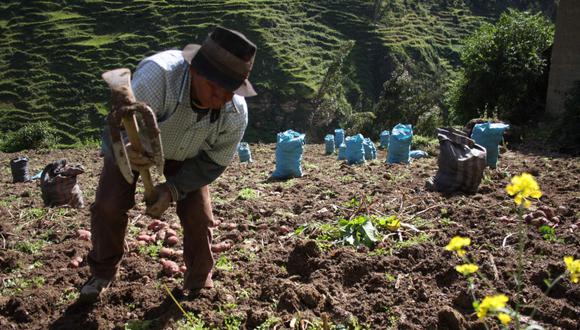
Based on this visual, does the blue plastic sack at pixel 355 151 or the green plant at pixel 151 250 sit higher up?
the green plant at pixel 151 250

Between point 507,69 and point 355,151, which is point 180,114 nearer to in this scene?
point 355,151

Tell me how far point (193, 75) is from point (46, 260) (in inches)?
81.0

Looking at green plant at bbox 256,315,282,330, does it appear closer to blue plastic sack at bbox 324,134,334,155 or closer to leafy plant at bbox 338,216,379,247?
leafy plant at bbox 338,216,379,247

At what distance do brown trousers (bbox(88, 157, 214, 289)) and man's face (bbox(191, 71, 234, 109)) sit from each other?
1.77 ft

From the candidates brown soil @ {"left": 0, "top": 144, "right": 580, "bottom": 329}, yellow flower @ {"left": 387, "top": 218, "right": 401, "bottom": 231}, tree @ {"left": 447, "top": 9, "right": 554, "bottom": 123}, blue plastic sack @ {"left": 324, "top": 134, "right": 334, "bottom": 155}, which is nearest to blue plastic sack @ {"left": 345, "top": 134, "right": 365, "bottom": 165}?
blue plastic sack @ {"left": 324, "top": 134, "right": 334, "bottom": 155}

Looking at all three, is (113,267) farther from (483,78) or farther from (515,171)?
(483,78)

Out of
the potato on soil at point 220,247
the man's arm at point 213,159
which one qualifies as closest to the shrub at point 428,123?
the potato on soil at point 220,247

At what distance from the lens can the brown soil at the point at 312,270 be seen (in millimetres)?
2623

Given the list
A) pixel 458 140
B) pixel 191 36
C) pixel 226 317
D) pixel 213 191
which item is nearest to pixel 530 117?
pixel 458 140

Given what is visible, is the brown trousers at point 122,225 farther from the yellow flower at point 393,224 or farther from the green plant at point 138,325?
the yellow flower at point 393,224

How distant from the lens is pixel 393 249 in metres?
3.34

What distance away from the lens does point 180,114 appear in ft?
8.23

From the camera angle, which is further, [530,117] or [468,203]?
[530,117]

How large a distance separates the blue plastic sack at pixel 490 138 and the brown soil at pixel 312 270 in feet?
3.59
